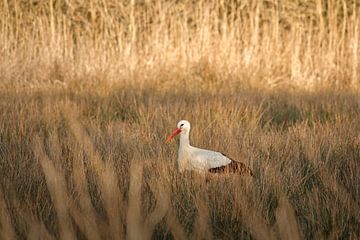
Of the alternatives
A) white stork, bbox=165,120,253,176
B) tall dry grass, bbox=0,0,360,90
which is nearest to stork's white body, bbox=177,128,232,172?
white stork, bbox=165,120,253,176

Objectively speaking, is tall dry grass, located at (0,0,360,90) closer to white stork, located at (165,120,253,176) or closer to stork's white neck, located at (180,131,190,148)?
stork's white neck, located at (180,131,190,148)

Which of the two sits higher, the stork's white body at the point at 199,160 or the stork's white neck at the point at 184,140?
the stork's white neck at the point at 184,140

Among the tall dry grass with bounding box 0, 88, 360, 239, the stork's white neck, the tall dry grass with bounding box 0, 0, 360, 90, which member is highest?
the tall dry grass with bounding box 0, 0, 360, 90

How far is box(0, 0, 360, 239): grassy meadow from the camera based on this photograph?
101 inches

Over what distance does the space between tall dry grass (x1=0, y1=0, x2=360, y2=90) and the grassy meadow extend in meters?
0.02

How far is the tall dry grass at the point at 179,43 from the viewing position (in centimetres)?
746

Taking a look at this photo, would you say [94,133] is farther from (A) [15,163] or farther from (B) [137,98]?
(B) [137,98]

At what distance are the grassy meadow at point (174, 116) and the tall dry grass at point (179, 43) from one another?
2 centimetres

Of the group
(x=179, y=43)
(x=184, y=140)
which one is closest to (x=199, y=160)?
(x=184, y=140)

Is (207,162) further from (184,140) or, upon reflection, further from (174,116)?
(174,116)

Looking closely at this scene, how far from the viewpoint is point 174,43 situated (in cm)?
800

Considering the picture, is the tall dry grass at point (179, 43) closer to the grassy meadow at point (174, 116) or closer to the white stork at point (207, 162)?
the grassy meadow at point (174, 116)

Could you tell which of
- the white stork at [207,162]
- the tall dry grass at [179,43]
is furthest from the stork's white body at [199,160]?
the tall dry grass at [179,43]

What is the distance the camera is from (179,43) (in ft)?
25.9
